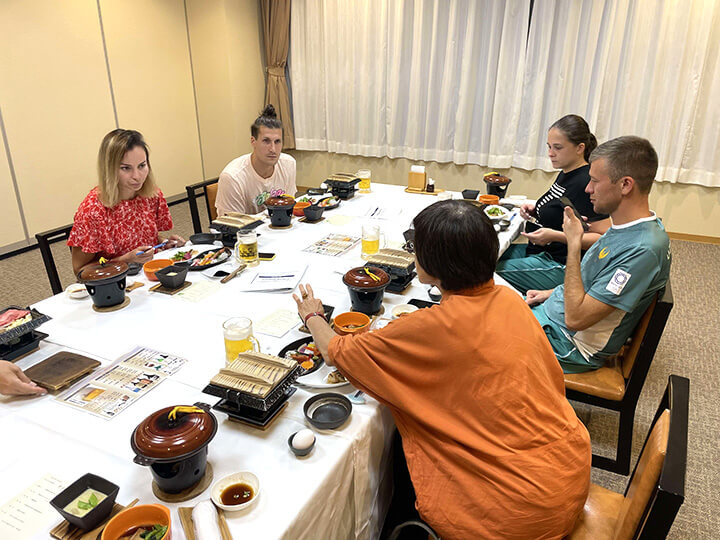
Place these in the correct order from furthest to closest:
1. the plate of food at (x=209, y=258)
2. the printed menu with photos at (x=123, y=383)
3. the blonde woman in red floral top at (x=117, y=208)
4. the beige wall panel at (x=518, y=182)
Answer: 1. the beige wall panel at (x=518, y=182)
2. the blonde woman in red floral top at (x=117, y=208)
3. the plate of food at (x=209, y=258)
4. the printed menu with photos at (x=123, y=383)

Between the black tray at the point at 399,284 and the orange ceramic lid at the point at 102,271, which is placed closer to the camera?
the orange ceramic lid at the point at 102,271

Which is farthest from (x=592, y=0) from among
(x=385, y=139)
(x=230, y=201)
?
(x=230, y=201)

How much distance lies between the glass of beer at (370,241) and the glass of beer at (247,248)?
49 cm

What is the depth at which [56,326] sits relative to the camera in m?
1.57

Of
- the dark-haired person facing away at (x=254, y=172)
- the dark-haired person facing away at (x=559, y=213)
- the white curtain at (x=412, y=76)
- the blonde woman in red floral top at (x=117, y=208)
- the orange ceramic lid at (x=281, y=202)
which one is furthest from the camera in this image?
the white curtain at (x=412, y=76)

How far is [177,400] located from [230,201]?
189cm

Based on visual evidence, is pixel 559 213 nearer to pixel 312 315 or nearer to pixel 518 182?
pixel 312 315

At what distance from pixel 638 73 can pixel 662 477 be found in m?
4.36

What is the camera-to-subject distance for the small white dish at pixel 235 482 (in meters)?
0.90

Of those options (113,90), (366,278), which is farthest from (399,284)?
(113,90)

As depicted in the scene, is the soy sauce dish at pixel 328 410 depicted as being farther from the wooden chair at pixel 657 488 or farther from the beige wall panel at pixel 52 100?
the beige wall panel at pixel 52 100

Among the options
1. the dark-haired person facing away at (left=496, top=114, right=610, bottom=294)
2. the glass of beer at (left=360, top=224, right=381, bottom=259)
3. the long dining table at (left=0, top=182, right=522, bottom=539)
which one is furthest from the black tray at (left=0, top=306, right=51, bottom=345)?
the dark-haired person facing away at (left=496, top=114, right=610, bottom=294)

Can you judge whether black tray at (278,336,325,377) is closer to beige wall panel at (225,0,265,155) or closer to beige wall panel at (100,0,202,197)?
beige wall panel at (100,0,202,197)

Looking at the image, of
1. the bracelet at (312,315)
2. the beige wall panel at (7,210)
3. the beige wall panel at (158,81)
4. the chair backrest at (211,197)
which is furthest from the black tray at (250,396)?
the beige wall panel at (158,81)
